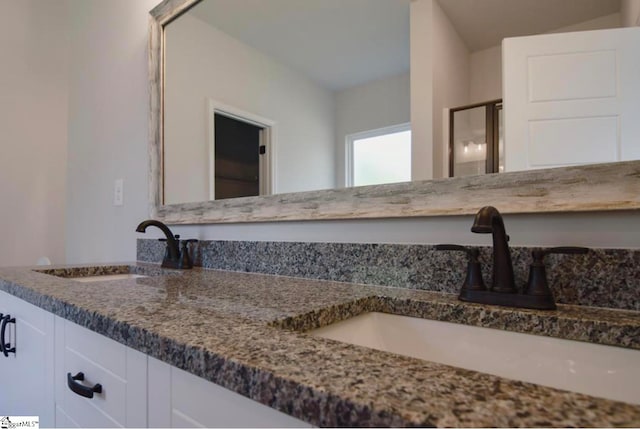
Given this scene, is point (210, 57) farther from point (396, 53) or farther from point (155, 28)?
point (396, 53)

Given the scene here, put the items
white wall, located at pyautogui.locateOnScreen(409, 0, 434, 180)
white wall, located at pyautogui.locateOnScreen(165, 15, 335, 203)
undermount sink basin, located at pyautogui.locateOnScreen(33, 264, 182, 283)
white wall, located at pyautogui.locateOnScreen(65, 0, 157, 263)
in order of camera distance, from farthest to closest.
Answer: white wall, located at pyautogui.locateOnScreen(65, 0, 157, 263) → undermount sink basin, located at pyautogui.locateOnScreen(33, 264, 182, 283) → white wall, located at pyautogui.locateOnScreen(165, 15, 335, 203) → white wall, located at pyautogui.locateOnScreen(409, 0, 434, 180)

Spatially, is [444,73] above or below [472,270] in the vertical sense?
above

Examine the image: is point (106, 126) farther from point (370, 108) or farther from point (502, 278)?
point (502, 278)

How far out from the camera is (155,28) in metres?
1.62

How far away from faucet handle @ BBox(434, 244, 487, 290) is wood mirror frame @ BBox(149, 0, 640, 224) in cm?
10

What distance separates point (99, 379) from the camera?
2.05 feet

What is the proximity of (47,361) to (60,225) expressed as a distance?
5.84 feet

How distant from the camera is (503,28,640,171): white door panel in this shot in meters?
0.67

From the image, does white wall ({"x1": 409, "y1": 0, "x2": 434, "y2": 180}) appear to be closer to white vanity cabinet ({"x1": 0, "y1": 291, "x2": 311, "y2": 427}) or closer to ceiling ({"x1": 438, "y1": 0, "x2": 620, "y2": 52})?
ceiling ({"x1": 438, "y1": 0, "x2": 620, "y2": 52})

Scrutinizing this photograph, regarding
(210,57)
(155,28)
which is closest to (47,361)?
(210,57)

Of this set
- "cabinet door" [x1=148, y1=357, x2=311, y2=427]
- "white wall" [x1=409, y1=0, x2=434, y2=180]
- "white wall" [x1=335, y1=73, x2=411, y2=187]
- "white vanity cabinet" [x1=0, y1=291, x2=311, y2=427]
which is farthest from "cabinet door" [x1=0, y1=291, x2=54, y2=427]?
"white wall" [x1=409, y1=0, x2=434, y2=180]

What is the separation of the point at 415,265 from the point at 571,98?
1.52 feet

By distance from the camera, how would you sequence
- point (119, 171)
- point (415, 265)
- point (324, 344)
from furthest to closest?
1. point (119, 171)
2. point (415, 265)
3. point (324, 344)

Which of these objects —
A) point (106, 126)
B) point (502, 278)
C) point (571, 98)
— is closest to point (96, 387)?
point (502, 278)
